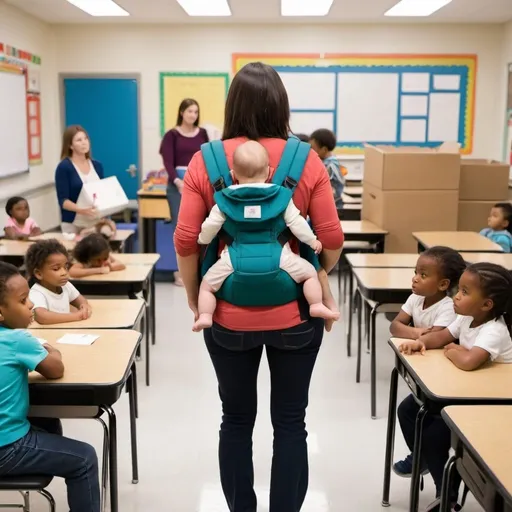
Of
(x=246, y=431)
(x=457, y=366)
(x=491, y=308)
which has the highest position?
(x=491, y=308)

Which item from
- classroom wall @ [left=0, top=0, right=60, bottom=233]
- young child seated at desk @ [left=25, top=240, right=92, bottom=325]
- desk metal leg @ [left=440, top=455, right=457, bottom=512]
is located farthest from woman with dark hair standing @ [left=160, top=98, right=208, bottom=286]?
desk metal leg @ [left=440, top=455, right=457, bottom=512]

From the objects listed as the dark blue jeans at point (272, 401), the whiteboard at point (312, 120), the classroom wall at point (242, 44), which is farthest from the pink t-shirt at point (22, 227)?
the whiteboard at point (312, 120)

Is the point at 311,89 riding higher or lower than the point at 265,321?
higher

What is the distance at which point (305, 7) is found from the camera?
22.9ft

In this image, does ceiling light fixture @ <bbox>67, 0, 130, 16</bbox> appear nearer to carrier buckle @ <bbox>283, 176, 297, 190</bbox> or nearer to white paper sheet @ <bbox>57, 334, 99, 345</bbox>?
white paper sheet @ <bbox>57, 334, 99, 345</bbox>

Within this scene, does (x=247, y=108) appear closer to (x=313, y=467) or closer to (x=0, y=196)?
(x=313, y=467)

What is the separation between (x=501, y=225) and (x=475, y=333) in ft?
8.25

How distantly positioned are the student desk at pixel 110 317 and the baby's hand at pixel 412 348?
1.08m

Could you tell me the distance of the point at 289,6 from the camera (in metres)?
6.94

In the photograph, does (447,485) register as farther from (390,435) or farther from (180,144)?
(180,144)

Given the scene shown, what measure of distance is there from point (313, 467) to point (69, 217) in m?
2.74

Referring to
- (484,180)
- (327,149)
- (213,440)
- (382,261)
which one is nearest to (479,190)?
(484,180)

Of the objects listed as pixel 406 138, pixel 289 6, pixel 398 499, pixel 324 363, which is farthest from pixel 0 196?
pixel 398 499

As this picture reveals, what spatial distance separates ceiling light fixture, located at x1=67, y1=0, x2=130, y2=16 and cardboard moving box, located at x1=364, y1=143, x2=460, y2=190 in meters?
3.53
